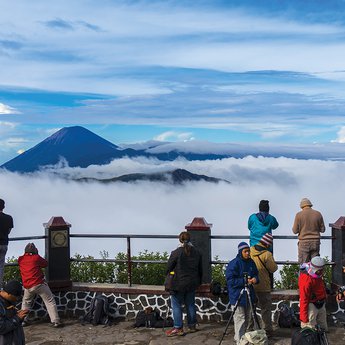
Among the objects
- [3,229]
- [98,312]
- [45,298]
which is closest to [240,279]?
[98,312]

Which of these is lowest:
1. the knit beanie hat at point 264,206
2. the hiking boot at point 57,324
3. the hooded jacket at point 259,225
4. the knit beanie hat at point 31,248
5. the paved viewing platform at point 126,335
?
the paved viewing platform at point 126,335

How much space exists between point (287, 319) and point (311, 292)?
2.58m

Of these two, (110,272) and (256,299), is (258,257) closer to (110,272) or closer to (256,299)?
(256,299)

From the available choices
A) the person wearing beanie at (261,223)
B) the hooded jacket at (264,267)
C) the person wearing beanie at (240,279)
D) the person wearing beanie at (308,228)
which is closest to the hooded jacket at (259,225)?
the person wearing beanie at (261,223)

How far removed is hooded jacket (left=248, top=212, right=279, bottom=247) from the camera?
12.0 m

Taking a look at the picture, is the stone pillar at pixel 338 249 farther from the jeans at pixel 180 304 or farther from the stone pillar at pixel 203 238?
the jeans at pixel 180 304

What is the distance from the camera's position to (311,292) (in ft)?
32.4

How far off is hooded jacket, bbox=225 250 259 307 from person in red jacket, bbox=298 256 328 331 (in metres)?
1.04

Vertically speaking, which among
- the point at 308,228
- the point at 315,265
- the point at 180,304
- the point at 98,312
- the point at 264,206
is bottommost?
the point at 98,312

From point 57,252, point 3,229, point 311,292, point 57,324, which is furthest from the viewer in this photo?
point 57,252

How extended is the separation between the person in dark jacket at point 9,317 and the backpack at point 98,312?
489 cm

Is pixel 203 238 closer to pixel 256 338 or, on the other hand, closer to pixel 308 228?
pixel 308 228

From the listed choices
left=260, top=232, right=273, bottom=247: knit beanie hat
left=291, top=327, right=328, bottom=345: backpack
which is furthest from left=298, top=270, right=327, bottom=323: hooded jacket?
left=260, top=232, right=273, bottom=247: knit beanie hat

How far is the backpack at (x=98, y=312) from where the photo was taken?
13.0 m
